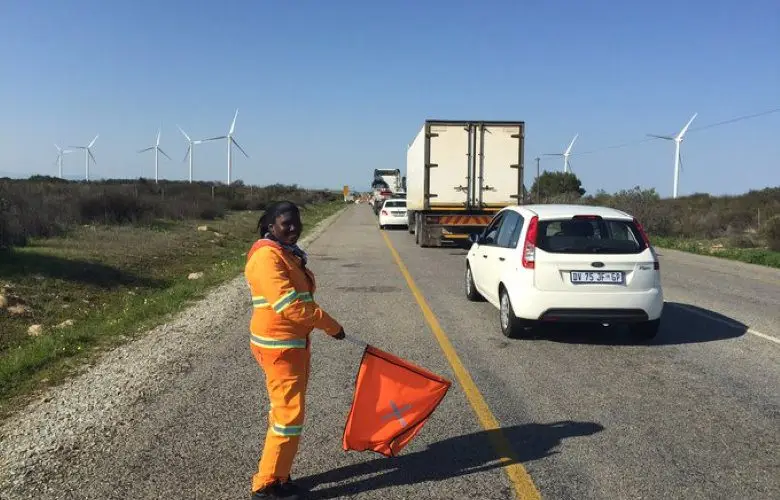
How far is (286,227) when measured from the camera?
3.72m

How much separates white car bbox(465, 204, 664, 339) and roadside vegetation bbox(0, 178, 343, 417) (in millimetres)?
4729

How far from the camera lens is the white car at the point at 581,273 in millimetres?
7582

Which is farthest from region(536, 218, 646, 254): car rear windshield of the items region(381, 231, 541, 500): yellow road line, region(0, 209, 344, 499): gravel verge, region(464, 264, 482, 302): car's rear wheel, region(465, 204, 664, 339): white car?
region(0, 209, 344, 499): gravel verge

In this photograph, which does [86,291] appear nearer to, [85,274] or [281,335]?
[85,274]

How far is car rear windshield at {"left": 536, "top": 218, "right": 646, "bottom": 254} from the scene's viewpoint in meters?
7.75

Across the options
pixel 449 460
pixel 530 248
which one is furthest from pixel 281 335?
pixel 530 248

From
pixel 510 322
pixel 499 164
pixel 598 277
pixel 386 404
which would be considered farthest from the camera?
pixel 499 164

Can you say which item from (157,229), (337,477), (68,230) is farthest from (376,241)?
(337,477)

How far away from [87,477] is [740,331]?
782cm

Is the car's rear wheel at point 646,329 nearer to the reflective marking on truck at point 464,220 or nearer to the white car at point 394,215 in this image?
the reflective marking on truck at point 464,220

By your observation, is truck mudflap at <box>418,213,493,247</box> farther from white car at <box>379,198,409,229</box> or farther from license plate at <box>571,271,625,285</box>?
license plate at <box>571,271,625,285</box>

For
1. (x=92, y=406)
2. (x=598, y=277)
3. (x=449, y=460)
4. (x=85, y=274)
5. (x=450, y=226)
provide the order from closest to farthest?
(x=449, y=460) < (x=92, y=406) < (x=598, y=277) < (x=85, y=274) < (x=450, y=226)

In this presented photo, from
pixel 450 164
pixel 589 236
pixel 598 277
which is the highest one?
pixel 450 164

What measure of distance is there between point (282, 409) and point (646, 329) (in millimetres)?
5588
